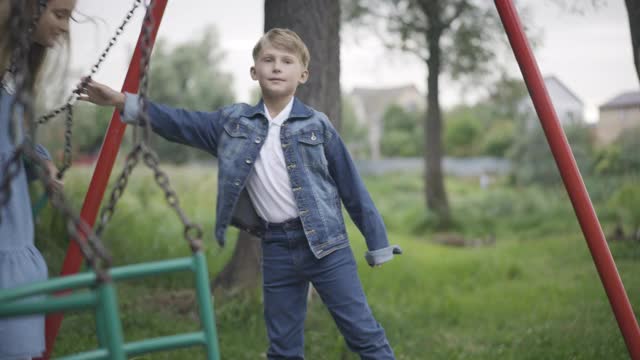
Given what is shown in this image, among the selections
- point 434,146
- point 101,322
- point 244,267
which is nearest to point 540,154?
point 434,146

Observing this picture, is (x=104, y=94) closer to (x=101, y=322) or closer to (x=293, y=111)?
(x=293, y=111)

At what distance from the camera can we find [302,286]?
2.94 m

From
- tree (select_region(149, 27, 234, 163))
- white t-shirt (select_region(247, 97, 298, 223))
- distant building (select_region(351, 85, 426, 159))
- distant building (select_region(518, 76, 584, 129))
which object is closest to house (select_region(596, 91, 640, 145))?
distant building (select_region(518, 76, 584, 129))

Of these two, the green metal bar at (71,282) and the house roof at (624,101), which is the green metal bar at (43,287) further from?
the house roof at (624,101)

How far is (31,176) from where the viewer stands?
2.77 metres

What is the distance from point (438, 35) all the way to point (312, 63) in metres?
7.29

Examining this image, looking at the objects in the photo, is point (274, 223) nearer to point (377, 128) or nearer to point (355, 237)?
point (355, 237)

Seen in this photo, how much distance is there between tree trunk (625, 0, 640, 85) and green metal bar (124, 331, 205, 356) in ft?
13.5

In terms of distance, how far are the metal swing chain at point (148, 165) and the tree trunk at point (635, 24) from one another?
3956 millimetres

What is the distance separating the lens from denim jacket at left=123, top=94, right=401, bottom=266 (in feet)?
9.12

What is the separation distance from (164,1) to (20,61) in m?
1.50

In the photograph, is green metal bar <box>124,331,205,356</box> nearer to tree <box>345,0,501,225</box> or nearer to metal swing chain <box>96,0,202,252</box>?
metal swing chain <box>96,0,202,252</box>

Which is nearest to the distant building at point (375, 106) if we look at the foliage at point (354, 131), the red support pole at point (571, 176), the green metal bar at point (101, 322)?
the foliage at point (354, 131)

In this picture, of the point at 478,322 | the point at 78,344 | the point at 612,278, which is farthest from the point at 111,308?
the point at 478,322
